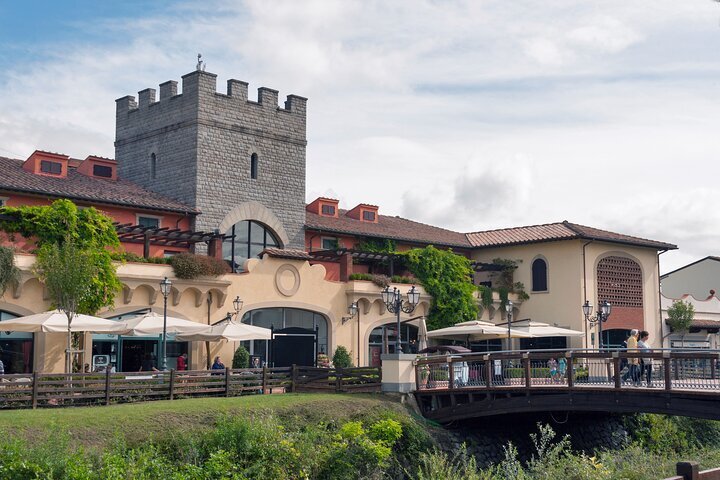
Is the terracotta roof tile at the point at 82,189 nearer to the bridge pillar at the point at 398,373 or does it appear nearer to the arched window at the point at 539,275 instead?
the bridge pillar at the point at 398,373

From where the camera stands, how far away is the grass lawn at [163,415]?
1861 cm

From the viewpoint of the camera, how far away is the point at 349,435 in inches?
885

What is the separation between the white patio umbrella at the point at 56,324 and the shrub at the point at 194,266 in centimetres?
543

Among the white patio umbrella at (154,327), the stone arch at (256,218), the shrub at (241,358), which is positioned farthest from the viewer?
the stone arch at (256,218)

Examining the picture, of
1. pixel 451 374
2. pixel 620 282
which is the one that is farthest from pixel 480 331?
pixel 620 282

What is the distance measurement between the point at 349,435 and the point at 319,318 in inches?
545

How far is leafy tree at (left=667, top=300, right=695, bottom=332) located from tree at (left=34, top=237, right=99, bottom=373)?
94.4 feet

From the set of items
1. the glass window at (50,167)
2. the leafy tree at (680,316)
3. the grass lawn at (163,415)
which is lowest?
the grass lawn at (163,415)

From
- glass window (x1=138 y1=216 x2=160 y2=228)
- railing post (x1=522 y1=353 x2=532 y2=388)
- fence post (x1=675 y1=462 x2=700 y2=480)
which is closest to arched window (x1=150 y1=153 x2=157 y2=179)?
glass window (x1=138 y1=216 x2=160 y2=228)

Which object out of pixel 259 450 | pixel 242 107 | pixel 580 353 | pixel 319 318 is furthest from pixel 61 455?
pixel 242 107

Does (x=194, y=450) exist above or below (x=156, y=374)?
below

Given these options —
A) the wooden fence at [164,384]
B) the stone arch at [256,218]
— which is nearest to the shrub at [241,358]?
the wooden fence at [164,384]

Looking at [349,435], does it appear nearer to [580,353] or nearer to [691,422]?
[580,353]

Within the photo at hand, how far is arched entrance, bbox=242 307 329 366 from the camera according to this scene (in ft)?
112
